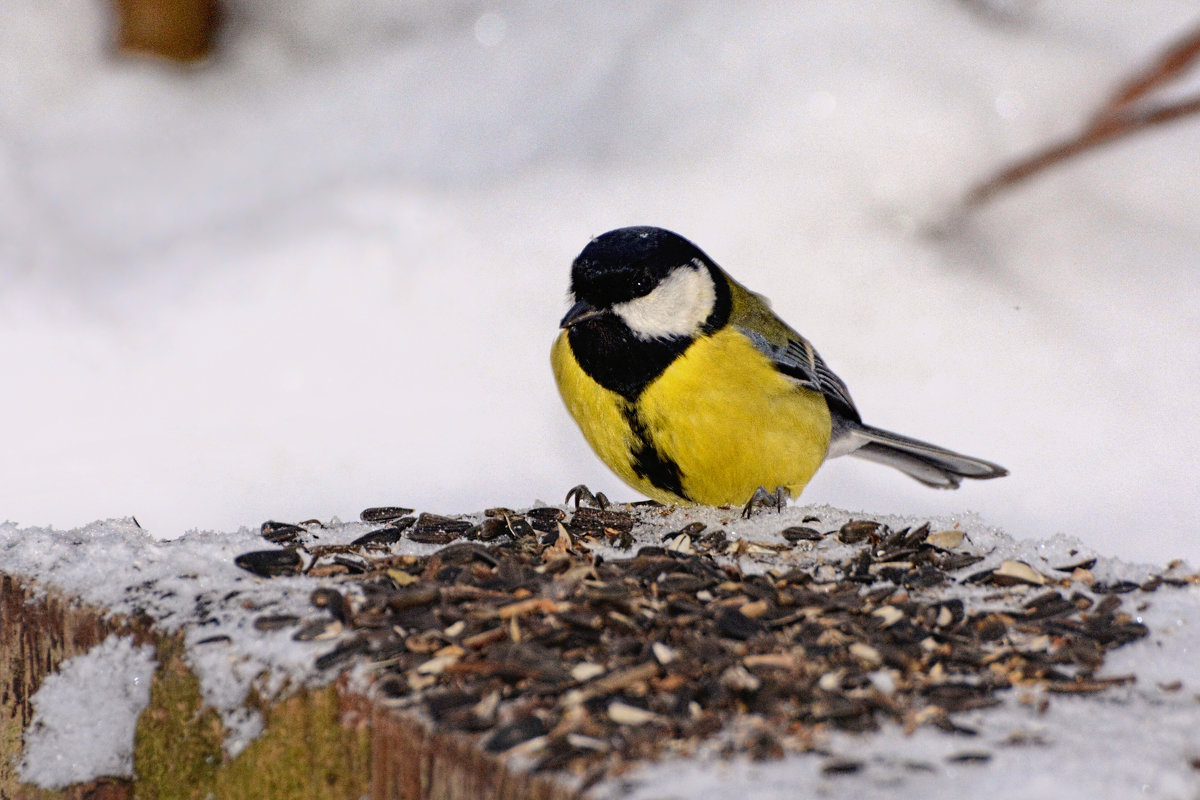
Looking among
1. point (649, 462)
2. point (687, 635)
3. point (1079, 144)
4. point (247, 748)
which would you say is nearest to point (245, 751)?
point (247, 748)

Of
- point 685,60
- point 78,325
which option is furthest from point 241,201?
point 685,60

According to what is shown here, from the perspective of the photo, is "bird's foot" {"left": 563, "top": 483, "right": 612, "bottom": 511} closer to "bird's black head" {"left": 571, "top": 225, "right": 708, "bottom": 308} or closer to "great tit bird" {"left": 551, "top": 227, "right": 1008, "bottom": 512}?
"great tit bird" {"left": 551, "top": 227, "right": 1008, "bottom": 512}

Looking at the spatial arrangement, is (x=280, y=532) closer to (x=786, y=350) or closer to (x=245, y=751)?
(x=245, y=751)

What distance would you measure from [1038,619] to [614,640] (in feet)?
2.37

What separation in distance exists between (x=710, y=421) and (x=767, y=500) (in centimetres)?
27

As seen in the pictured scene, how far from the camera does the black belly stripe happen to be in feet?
7.99

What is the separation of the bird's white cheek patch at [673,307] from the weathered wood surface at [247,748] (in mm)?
1297

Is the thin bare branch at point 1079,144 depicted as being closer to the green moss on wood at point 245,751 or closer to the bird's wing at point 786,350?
the bird's wing at point 786,350

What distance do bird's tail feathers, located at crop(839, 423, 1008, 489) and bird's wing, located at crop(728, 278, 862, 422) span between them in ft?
0.24

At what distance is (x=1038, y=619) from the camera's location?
1.65 metres

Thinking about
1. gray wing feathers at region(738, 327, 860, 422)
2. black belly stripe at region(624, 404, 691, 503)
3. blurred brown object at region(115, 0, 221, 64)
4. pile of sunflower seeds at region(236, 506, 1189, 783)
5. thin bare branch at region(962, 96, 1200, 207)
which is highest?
blurred brown object at region(115, 0, 221, 64)

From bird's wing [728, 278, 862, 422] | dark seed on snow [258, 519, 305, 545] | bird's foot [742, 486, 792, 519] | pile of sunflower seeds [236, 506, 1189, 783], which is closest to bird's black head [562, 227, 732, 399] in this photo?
bird's wing [728, 278, 862, 422]

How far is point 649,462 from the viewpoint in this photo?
248cm

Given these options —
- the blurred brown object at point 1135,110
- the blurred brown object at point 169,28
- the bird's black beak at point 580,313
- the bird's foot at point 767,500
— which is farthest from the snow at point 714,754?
the blurred brown object at point 169,28
